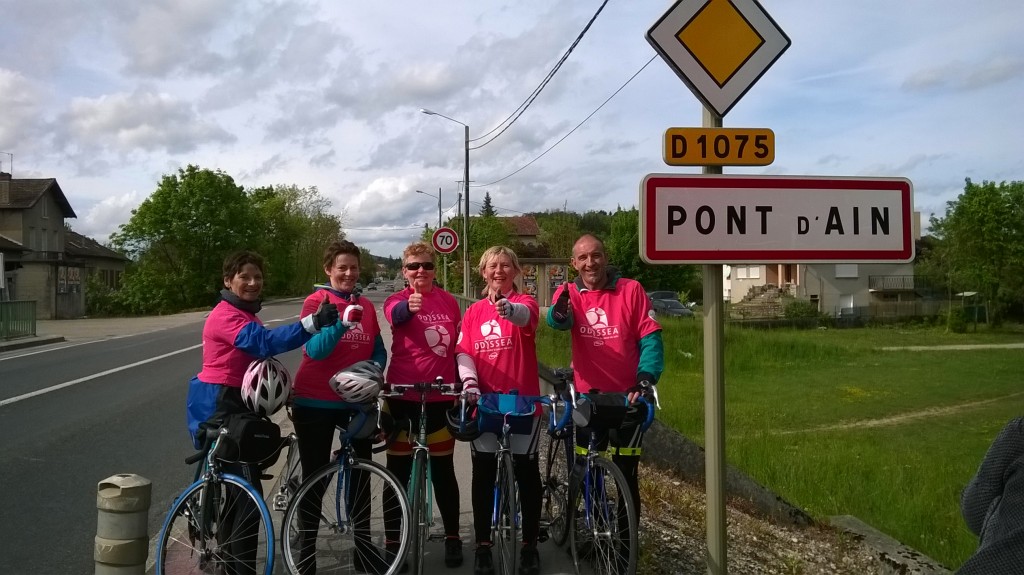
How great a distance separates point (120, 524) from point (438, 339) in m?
1.81

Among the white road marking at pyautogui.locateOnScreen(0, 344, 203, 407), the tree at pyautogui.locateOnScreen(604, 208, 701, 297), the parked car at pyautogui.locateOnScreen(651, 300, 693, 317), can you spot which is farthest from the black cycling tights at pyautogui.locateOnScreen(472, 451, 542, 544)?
the tree at pyautogui.locateOnScreen(604, 208, 701, 297)

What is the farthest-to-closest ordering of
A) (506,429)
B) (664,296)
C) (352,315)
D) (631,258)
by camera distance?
(631,258), (664,296), (506,429), (352,315)

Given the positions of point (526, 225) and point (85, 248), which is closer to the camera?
point (85, 248)

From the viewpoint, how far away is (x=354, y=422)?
13.5 feet

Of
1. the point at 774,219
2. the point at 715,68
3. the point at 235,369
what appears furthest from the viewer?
the point at 235,369

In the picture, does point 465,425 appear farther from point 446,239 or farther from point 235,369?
point 446,239

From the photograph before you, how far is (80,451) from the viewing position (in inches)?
309

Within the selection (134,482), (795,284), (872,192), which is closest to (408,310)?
(134,482)

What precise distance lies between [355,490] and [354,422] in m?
0.35

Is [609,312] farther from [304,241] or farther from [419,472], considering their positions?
[304,241]

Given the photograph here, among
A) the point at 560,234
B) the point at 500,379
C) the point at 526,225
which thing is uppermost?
the point at 526,225

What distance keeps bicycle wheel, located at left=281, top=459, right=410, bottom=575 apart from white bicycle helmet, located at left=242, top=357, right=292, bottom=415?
44 cm

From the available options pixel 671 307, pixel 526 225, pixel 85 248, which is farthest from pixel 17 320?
pixel 526 225

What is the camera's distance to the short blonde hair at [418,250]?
4.58 meters
